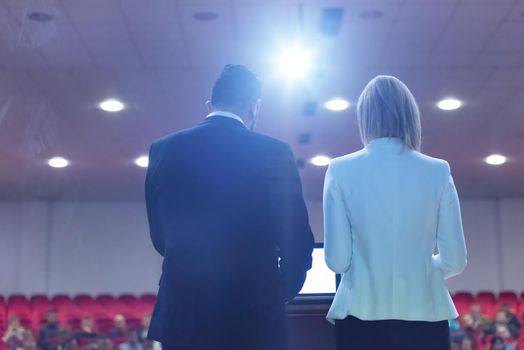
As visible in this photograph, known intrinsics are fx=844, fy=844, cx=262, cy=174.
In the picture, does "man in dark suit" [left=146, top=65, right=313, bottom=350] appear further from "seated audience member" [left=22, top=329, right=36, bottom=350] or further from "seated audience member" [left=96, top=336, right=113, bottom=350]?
"seated audience member" [left=22, top=329, right=36, bottom=350]

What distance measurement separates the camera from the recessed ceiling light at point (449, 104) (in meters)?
9.51

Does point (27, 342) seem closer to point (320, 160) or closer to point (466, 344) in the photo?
point (320, 160)

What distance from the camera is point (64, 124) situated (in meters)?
10.5

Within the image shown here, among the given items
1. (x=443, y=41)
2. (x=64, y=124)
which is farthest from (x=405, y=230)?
(x=64, y=124)

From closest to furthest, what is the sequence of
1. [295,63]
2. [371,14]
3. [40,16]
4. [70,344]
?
[40,16] < [371,14] < [295,63] < [70,344]

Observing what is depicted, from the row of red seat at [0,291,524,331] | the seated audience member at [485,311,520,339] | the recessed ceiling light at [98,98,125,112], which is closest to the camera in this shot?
the recessed ceiling light at [98,98,125,112]

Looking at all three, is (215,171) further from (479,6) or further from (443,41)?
(443,41)

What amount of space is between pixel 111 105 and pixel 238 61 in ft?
7.20

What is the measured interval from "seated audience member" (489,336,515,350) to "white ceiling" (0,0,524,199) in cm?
271

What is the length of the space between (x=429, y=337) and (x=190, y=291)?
614 mm

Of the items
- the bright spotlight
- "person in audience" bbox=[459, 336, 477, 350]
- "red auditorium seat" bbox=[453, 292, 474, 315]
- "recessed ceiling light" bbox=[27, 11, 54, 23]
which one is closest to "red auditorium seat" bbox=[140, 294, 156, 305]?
"red auditorium seat" bbox=[453, 292, 474, 315]

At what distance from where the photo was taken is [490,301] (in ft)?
50.5

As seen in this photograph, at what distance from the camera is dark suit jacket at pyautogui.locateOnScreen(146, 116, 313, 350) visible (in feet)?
6.86

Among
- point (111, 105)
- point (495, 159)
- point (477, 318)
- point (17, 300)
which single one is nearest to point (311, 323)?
point (111, 105)
